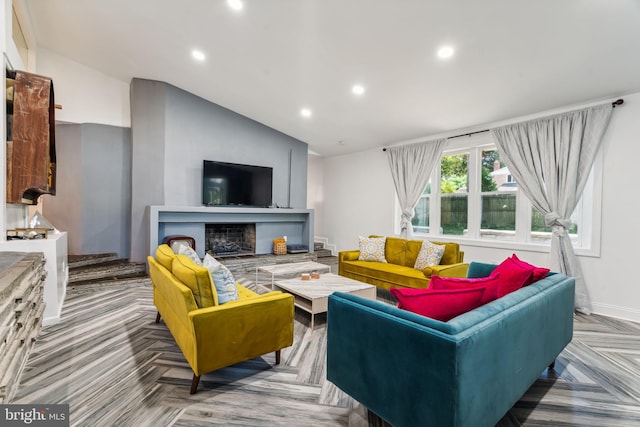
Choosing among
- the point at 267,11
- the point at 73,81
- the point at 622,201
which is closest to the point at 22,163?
the point at 267,11

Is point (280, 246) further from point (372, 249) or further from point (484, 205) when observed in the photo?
point (484, 205)

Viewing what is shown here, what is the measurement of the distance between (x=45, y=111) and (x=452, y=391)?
3.80 m

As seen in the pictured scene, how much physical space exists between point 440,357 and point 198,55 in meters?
4.37

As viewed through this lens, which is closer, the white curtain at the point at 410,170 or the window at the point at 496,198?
the window at the point at 496,198

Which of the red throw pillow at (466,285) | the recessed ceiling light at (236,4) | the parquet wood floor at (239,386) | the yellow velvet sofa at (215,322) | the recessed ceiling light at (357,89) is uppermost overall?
the recessed ceiling light at (236,4)

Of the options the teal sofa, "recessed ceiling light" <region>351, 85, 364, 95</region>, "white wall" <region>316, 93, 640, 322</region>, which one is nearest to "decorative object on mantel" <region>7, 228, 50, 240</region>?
the teal sofa

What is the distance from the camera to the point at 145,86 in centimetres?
491

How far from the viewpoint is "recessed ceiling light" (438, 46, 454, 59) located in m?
2.93

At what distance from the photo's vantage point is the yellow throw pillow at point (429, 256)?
12.2 feet

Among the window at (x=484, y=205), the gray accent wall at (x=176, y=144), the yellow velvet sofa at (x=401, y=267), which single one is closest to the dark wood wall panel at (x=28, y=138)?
the gray accent wall at (x=176, y=144)

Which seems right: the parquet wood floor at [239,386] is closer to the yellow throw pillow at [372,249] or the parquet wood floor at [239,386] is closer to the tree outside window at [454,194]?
the yellow throw pillow at [372,249]

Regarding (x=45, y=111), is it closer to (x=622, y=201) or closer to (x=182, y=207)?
(x=182, y=207)

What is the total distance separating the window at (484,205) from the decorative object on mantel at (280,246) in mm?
2588

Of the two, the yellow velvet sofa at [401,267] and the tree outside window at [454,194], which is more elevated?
the tree outside window at [454,194]
